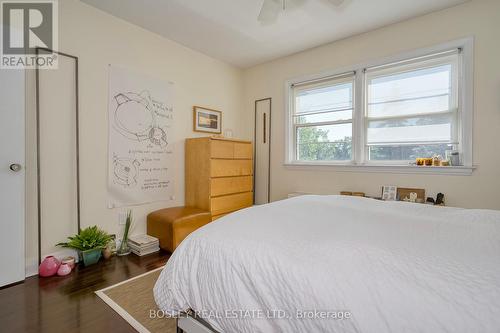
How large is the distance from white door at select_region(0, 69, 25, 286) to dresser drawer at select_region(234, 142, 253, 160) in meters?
2.14

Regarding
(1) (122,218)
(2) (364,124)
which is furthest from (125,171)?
(2) (364,124)

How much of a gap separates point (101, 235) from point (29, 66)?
1.62 meters

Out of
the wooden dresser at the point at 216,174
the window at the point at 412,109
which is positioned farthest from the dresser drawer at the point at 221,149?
the window at the point at 412,109

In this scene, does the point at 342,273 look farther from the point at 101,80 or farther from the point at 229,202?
the point at 101,80

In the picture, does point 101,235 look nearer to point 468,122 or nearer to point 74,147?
point 74,147

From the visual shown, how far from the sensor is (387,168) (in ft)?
9.11

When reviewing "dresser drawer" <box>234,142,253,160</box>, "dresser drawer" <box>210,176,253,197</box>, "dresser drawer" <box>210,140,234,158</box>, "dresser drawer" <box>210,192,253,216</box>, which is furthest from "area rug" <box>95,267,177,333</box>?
"dresser drawer" <box>234,142,253,160</box>

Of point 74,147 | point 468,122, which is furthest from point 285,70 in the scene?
point 74,147

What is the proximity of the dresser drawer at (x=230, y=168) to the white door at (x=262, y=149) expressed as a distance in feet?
1.16

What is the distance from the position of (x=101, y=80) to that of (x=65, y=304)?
6.61 ft

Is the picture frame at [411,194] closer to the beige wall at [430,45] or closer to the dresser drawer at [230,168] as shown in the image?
the beige wall at [430,45]

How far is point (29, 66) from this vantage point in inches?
82.8

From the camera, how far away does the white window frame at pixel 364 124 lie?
2350 mm

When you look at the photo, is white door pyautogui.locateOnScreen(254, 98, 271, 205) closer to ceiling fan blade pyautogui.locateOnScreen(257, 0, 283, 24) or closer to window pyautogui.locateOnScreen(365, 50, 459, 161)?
window pyautogui.locateOnScreen(365, 50, 459, 161)
